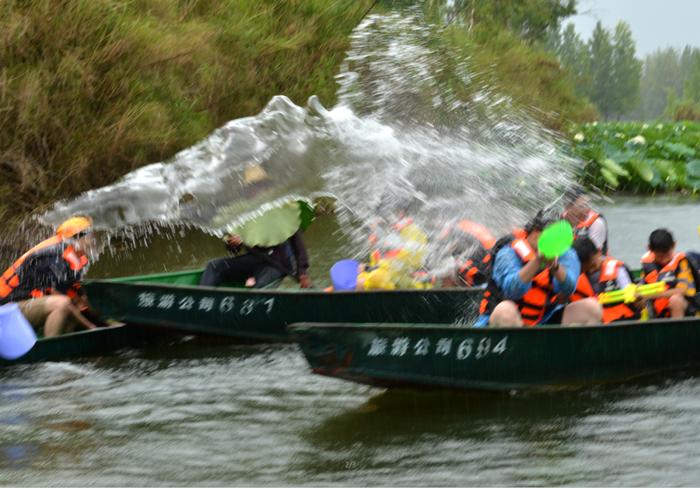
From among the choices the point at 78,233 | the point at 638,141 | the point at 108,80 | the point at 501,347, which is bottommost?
the point at 638,141

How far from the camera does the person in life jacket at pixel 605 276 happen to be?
925 cm

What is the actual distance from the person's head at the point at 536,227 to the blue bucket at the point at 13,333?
412 centimetres

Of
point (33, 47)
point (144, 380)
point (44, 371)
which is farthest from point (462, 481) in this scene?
point (33, 47)

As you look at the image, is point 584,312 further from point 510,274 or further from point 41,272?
point 41,272

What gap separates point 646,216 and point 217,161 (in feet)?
43.9

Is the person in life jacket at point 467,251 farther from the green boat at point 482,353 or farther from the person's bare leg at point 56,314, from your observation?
the person's bare leg at point 56,314

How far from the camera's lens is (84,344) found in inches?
413

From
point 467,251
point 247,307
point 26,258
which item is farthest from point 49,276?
point 467,251

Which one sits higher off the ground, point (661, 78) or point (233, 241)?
point (233, 241)

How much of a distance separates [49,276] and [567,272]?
476cm

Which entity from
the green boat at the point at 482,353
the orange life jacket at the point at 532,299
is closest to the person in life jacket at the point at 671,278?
the green boat at the point at 482,353

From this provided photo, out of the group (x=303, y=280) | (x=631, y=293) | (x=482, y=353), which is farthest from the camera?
(x=303, y=280)

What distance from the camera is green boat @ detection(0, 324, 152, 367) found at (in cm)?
1011

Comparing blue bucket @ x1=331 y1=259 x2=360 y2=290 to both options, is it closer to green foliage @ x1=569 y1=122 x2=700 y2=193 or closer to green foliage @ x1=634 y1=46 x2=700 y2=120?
green foliage @ x1=569 y1=122 x2=700 y2=193
